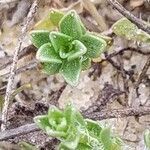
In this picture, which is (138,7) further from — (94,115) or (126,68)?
(94,115)

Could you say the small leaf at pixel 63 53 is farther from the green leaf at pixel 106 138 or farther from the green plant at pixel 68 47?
the green leaf at pixel 106 138

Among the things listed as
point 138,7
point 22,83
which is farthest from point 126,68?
point 22,83

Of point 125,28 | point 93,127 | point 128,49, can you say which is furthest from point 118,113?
point 128,49

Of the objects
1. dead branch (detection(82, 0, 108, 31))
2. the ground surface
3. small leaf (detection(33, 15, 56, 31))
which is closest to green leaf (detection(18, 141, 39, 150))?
the ground surface

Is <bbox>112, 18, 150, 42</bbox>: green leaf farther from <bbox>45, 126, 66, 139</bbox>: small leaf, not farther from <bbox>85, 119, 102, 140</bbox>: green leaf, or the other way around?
<bbox>45, 126, 66, 139</bbox>: small leaf

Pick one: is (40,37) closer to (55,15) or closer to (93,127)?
(55,15)
